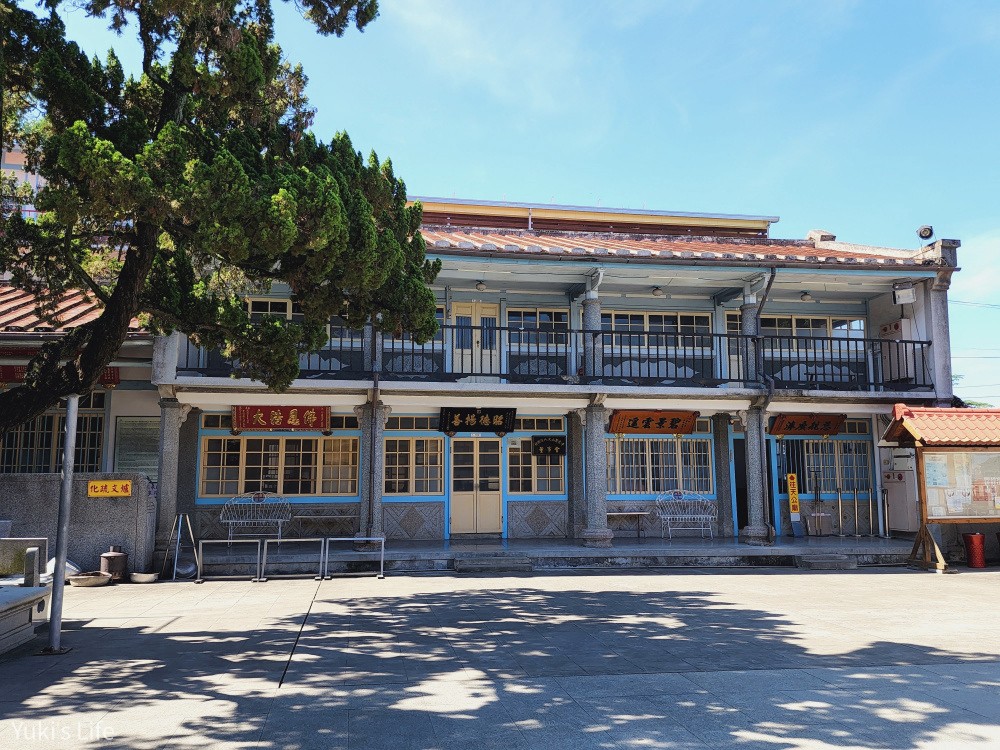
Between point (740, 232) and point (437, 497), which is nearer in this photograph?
point (437, 497)

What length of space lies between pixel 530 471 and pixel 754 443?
181 inches

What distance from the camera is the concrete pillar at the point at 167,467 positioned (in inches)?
473

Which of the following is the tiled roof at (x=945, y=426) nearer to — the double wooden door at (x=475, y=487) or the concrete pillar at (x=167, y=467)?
the double wooden door at (x=475, y=487)

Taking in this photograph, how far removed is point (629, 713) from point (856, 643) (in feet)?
11.1

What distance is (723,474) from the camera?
1589cm

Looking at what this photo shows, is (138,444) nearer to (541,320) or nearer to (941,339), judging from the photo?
(541,320)

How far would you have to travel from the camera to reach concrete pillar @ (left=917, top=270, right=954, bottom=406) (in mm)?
14805

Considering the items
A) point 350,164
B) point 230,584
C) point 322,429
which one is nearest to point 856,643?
point 350,164

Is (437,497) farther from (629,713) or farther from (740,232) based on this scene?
(740,232)

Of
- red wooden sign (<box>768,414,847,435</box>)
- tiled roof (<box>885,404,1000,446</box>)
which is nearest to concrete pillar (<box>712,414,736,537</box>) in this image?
red wooden sign (<box>768,414,847,435</box>)

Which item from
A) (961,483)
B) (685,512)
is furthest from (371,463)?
(961,483)

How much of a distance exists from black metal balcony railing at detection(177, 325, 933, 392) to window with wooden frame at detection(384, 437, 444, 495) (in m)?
1.81

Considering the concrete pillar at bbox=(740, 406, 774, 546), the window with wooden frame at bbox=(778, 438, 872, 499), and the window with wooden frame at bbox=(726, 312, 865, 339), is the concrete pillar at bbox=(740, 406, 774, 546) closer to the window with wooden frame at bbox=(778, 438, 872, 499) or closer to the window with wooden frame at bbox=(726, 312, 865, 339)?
the window with wooden frame at bbox=(778, 438, 872, 499)

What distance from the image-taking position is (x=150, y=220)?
659 centimetres
